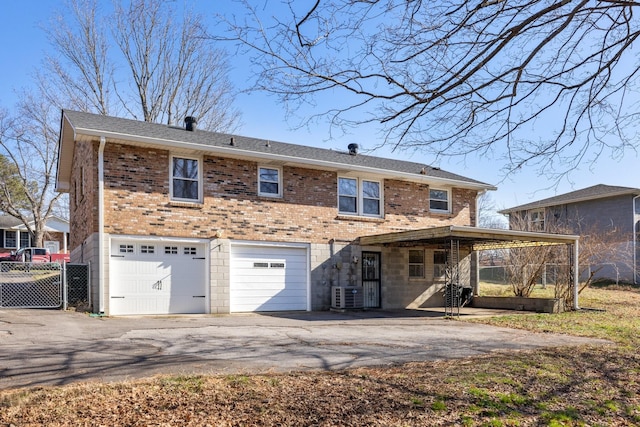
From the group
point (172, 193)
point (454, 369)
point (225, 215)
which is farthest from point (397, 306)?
point (454, 369)

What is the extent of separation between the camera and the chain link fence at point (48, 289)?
13211mm

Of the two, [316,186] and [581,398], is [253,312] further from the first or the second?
[581,398]

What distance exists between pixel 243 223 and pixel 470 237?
21.7 ft

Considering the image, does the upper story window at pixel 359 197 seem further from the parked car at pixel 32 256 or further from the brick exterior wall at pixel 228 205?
the parked car at pixel 32 256

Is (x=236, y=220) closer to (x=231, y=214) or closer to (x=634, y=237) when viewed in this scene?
(x=231, y=214)

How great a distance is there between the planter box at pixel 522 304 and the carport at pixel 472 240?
2.68 ft

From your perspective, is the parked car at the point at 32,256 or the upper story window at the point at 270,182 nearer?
the upper story window at the point at 270,182

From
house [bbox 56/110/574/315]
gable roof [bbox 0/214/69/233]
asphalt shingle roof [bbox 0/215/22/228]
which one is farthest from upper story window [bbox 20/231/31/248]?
house [bbox 56/110/574/315]

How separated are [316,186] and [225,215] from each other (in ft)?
10.6

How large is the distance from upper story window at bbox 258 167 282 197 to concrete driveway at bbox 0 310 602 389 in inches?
158

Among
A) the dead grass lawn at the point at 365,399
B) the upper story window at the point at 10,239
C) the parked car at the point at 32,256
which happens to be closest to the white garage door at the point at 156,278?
the dead grass lawn at the point at 365,399

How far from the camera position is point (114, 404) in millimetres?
4820

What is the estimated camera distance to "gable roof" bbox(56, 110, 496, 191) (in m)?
13.4

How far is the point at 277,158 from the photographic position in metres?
15.3
